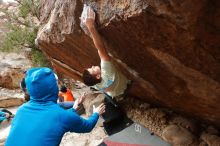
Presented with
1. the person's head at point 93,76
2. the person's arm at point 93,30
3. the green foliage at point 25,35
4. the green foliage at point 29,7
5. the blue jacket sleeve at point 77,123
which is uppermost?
the person's arm at point 93,30

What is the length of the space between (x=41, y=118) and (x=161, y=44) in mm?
1711

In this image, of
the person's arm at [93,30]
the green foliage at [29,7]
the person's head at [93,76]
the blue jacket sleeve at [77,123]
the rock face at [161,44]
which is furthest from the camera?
the green foliage at [29,7]

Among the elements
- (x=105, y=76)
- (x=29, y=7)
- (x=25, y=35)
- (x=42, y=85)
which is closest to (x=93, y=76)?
(x=105, y=76)

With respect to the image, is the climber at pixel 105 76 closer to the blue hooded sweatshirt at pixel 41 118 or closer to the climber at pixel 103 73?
the climber at pixel 103 73

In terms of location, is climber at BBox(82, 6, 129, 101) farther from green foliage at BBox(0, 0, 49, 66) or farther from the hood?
green foliage at BBox(0, 0, 49, 66)

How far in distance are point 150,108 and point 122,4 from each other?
312 cm

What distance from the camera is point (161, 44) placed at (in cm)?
440

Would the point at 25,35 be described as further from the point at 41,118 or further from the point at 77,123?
the point at 41,118

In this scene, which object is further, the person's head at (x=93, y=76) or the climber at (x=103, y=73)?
the person's head at (x=93, y=76)

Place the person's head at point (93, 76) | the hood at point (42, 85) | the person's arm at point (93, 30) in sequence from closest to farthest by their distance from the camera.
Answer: the hood at point (42, 85) < the person's arm at point (93, 30) < the person's head at point (93, 76)

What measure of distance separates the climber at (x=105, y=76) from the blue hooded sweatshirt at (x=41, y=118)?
1162 mm

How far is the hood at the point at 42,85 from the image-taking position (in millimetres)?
3979

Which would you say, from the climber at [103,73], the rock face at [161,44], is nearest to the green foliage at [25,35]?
the rock face at [161,44]

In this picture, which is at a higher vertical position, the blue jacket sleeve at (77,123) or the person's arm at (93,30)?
the person's arm at (93,30)
